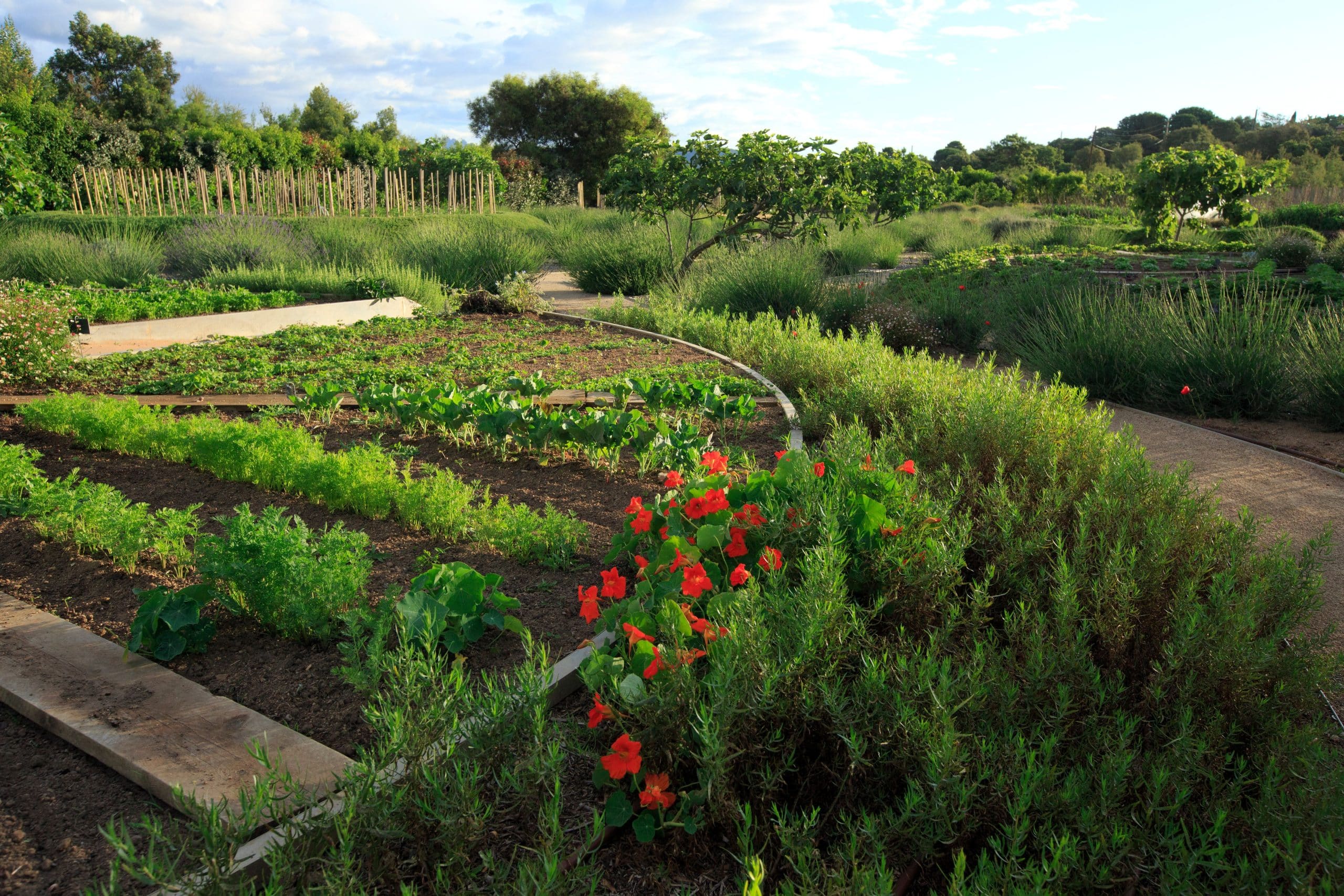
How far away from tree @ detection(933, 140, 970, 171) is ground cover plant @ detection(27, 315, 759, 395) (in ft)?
151

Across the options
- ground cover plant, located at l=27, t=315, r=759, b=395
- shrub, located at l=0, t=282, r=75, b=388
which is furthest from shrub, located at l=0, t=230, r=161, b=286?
shrub, located at l=0, t=282, r=75, b=388

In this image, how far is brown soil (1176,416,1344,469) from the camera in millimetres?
5105

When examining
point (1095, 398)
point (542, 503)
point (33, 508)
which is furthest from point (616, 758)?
point (1095, 398)

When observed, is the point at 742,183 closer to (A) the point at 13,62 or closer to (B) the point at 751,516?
(B) the point at 751,516

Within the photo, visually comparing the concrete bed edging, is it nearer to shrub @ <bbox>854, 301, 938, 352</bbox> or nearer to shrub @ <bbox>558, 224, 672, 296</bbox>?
shrub @ <bbox>854, 301, 938, 352</bbox>

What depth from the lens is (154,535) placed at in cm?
300

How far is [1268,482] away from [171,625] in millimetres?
5302

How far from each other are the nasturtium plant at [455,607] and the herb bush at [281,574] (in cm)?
24

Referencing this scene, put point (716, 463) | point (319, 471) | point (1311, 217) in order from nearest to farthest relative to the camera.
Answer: point (716, 463) → point (319, 471) → point (1311, 217)

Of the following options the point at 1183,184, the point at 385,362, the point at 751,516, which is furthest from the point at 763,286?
the point at 1183,184

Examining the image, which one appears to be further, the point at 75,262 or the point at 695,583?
the point at 75,262

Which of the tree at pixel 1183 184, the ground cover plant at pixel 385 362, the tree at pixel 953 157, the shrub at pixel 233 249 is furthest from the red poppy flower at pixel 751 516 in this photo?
the tree at pixel 953 157

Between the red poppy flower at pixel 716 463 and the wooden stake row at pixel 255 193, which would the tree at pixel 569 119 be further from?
the red poppy flower at pixel 716 463

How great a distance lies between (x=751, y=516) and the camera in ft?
8.23
